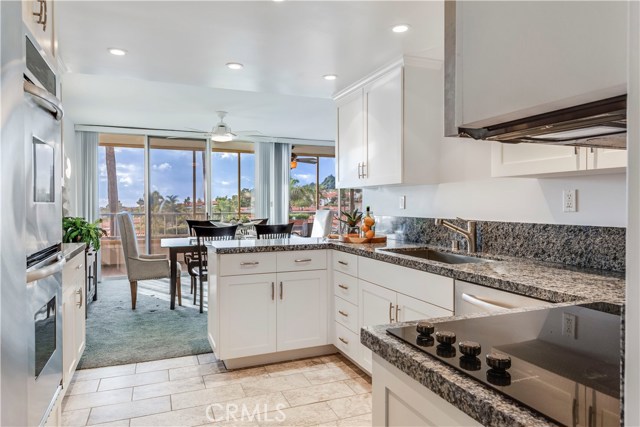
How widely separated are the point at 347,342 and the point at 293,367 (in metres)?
0.45

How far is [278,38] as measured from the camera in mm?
2736

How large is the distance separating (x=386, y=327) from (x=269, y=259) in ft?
7.03

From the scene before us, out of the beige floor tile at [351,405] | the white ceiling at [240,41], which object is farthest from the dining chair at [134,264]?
the beige floor tile at [351,405]

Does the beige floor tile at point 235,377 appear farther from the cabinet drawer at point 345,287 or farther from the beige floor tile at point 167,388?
the cabinet drawer at point 345,287

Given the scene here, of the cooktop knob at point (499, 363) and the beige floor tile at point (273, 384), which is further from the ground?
the cooktop knob at point (499, 363)

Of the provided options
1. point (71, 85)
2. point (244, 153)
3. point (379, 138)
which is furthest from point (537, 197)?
point (244, 153)

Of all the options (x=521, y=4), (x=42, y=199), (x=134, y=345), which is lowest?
(x=134, y=345)

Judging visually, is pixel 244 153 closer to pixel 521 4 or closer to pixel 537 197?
pixel 537 197

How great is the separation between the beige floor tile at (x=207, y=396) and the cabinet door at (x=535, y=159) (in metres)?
2.05

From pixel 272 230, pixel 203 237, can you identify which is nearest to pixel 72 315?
pixel 203 237

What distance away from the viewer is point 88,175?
21.7ft

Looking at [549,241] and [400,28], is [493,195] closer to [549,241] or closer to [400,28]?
[549,241]

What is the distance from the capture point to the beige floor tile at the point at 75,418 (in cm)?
230

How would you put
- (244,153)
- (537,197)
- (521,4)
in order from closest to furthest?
(521,4) → (537,197) → (244,153)
